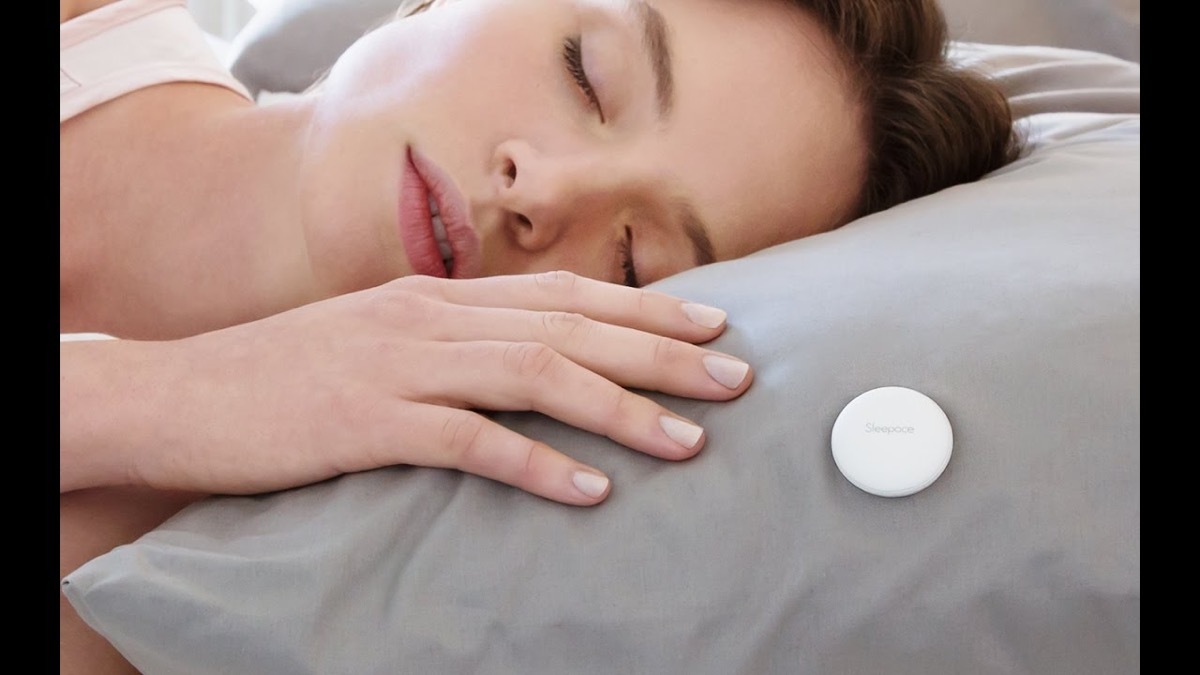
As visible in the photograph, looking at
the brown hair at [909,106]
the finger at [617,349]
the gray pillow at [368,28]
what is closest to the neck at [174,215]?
the finger at [617,349]

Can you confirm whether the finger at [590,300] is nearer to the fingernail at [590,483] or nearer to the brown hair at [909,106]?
the fingernail at [590,483]

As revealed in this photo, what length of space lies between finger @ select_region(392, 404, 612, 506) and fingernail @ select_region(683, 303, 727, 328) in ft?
0.54

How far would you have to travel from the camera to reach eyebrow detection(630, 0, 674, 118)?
1016 millimetres

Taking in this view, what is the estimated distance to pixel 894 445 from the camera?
2.02ft

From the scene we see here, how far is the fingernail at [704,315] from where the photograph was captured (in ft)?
2.50

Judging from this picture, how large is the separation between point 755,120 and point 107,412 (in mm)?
707

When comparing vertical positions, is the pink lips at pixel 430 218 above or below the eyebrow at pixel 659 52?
below

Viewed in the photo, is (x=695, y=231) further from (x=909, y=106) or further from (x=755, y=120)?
(x=909, y=106)

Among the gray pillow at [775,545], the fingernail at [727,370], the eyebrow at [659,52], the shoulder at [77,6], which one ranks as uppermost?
the shoulder at [77,6]

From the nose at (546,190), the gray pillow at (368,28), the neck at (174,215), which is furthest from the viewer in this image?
the gray pillow at (368,28)

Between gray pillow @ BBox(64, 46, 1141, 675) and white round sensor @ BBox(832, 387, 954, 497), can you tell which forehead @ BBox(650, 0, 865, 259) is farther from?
white round sensor @ BBox(832, 387, 954, 497)
